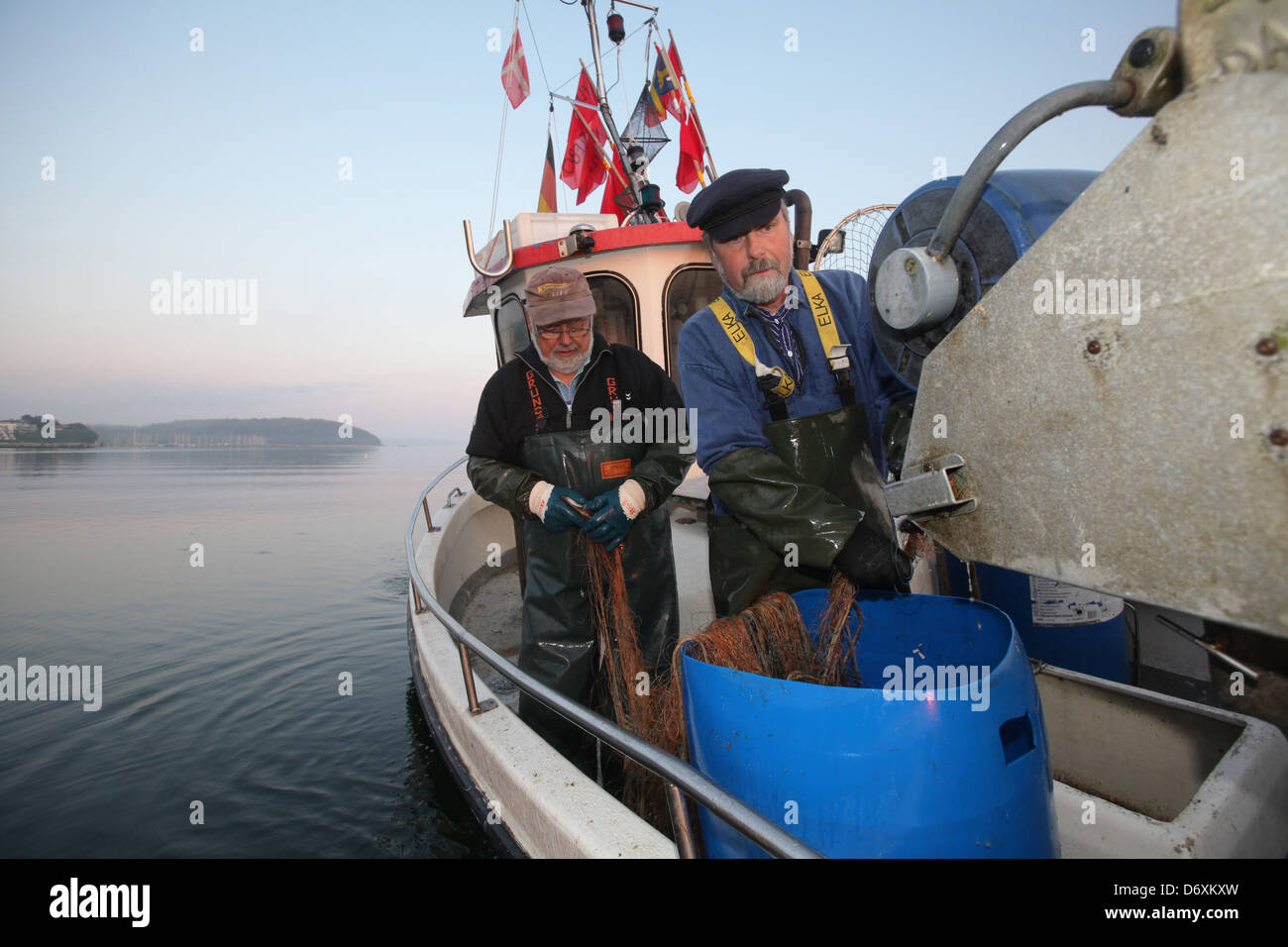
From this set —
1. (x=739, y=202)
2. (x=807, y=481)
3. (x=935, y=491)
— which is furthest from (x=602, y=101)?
(x=935, y=491)

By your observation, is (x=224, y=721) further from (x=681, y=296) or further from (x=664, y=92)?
(x=664, y=92)

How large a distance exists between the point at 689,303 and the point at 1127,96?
4972 millimetres

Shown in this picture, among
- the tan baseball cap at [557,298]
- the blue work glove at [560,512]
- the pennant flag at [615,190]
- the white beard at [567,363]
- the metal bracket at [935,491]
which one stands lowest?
the blue work glove at [560,512]

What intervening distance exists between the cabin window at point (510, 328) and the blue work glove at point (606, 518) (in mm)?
2938

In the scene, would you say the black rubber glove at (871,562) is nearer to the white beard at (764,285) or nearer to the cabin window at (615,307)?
the white beard at (764,285)

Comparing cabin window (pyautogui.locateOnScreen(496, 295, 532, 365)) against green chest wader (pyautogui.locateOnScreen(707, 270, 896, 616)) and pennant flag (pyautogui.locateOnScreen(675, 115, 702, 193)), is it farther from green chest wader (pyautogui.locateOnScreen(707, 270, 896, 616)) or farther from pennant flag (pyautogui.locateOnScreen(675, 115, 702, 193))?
green chest wader (pyautogui.locateOnScreen(707, 270, 896, 616))

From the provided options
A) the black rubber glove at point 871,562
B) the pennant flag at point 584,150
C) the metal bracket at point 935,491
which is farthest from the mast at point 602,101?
the metal bracket at point 935,491

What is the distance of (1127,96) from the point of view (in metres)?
0.95

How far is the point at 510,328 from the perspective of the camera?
5793mm

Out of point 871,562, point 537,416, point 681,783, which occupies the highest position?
point 537,416

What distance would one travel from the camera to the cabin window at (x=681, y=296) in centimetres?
564

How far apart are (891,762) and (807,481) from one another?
1094 millimetres

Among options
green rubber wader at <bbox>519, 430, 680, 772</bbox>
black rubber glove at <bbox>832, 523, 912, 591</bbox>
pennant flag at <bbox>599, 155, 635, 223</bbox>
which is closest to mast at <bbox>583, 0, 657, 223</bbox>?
pennant flag at <bbox>599, 155, 635, 223</bbox>
